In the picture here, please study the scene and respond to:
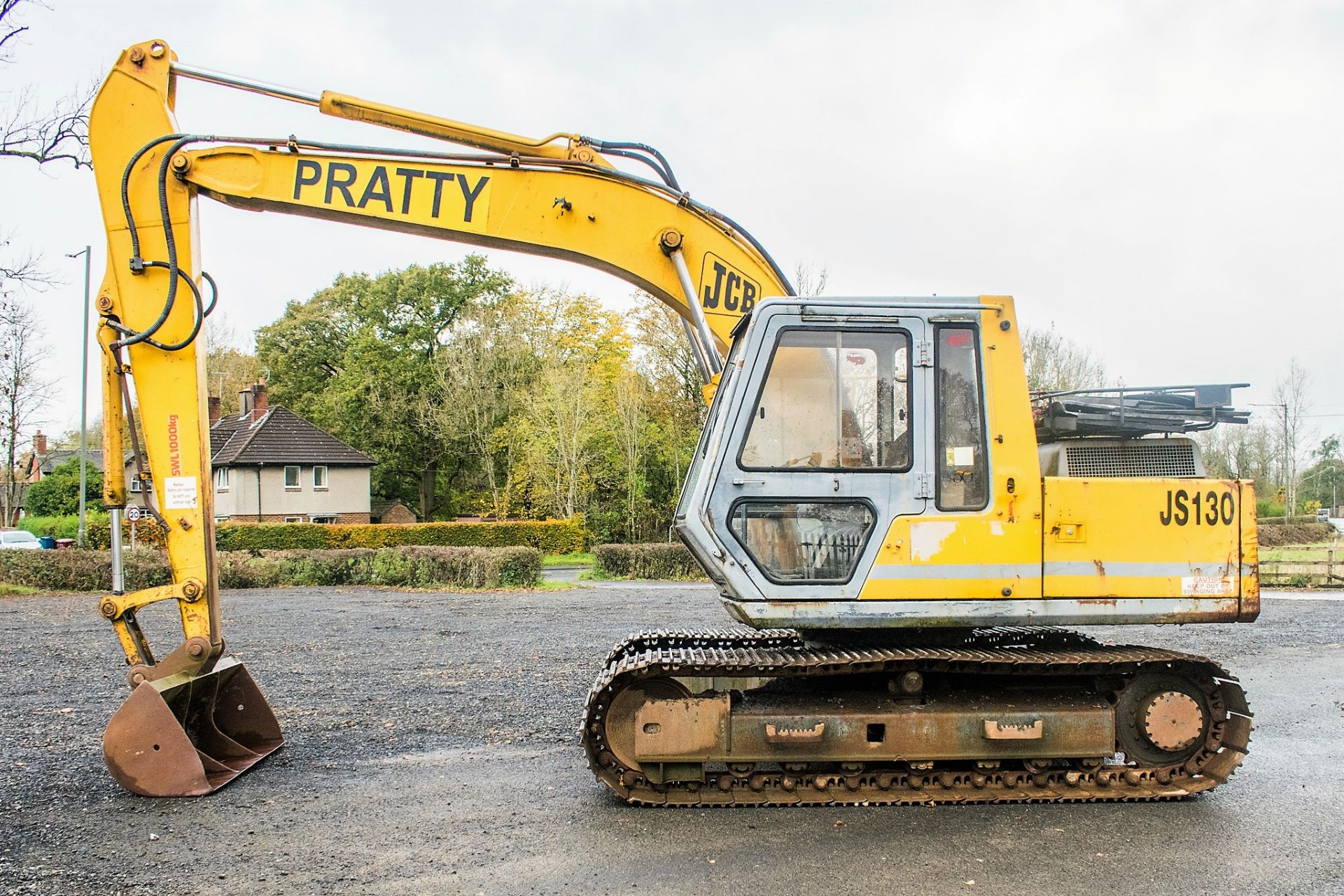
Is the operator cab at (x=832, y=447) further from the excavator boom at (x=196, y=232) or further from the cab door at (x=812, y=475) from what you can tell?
the excavator boom at (x=196, y=232)

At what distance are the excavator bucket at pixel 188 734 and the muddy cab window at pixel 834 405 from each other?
369 cm

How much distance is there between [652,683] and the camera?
561 centimetres

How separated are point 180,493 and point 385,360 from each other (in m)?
41.5

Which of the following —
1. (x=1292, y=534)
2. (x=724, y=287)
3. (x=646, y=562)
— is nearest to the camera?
(x=724, y=287)

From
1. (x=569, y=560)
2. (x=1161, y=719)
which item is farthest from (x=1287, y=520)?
(x=1161, y=719)

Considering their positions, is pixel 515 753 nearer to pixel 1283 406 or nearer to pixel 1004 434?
pixel 1004 434

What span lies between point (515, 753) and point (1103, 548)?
4029 millimetres

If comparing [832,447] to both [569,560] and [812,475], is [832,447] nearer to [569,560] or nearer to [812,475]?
[812,475]

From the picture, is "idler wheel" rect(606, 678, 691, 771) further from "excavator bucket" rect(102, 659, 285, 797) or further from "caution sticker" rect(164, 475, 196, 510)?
"caution sticker" rect(164, 475, 196, 510)

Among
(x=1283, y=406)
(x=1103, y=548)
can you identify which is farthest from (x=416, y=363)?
(x=1103, y=548)

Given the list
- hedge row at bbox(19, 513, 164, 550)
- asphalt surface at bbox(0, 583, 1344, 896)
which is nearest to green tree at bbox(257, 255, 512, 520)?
hedge row at bbox(19, 513, 164, 550)

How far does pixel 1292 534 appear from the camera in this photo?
125ft

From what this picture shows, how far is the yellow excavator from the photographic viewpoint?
5.46m

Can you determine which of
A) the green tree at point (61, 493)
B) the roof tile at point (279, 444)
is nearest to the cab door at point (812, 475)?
the roof tile at point (279, 444)
